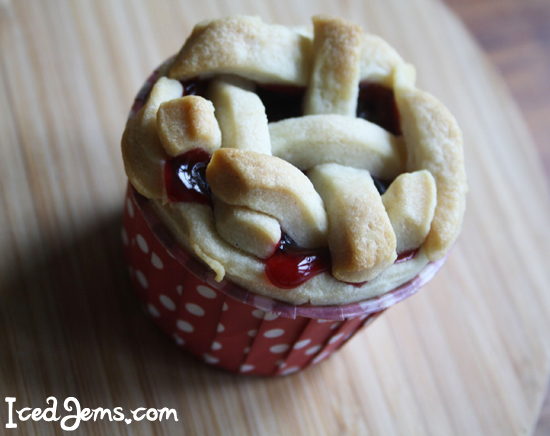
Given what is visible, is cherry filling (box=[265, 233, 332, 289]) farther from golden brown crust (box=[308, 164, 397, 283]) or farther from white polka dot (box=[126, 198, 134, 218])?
white polka dot (box=[126, 198, 134, 218])

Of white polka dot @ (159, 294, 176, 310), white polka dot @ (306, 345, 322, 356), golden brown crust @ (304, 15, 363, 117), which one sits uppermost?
golden brown crust @ (304, 15, 363, 117)

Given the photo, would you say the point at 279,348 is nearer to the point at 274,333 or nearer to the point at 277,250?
the point at 274,333

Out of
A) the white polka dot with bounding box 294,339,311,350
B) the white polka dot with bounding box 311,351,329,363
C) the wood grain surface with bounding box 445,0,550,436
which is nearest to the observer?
the white polka dot with bounding box 294,339,311,350

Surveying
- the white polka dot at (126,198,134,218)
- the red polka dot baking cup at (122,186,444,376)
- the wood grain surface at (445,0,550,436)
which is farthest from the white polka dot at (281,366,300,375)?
the wood grain surface at (445,0,550,436)

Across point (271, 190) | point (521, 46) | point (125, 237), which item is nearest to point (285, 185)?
point (271, 190)

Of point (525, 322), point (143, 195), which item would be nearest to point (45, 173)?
point (143, 195)

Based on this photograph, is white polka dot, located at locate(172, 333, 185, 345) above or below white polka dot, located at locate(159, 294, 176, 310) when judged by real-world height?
below
